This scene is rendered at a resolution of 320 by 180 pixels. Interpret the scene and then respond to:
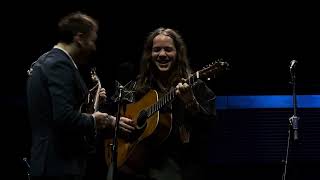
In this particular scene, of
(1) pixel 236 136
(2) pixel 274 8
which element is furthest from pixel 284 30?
(1) pixel 236 136

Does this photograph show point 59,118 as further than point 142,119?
No

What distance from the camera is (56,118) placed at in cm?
271

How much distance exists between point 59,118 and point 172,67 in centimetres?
109

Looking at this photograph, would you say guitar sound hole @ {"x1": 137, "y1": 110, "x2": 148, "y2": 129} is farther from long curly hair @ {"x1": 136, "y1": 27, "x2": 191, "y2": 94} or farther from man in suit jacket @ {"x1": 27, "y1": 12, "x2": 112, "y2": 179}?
man in suit jacket @ {"x1": 27, "y1": 12, "x2": 112, "y2": 179}

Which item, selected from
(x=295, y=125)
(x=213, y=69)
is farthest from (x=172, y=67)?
(x=295, y=125)

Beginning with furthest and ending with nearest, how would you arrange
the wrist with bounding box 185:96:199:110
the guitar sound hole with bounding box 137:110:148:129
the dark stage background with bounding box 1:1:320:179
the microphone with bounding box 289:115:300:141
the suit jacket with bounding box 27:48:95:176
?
the dark stage background with bounding box 1:1:320:179, the microphone with bounding box 289:115:300:141, the guitar sound hole with bounding box 137:110:148:129, the wrist with bounding box 185:96:199:110, the suit jacket with bounding box 27:48:95:176

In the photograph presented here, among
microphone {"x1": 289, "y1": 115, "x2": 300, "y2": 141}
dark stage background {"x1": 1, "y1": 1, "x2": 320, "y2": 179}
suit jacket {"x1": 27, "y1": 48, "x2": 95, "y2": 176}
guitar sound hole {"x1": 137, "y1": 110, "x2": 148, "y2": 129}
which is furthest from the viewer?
dark stage background {"x1": 1, "y1": 1, "x2": 320, "y2": 179}

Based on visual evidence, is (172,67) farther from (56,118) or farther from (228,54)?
(228,54)

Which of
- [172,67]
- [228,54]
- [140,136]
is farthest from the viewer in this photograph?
[228,54]

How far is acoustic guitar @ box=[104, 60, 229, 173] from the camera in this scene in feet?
10.9

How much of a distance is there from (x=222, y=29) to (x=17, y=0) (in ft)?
7.34

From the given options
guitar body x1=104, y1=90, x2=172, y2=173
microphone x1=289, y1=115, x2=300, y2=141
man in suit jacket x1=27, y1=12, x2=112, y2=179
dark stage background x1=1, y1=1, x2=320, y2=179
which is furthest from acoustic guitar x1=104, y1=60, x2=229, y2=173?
dark stage background x1=1, y1=1, x2=320, y2=179

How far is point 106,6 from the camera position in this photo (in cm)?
583

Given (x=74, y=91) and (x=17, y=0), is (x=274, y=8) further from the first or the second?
(x=74, y=91)
